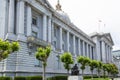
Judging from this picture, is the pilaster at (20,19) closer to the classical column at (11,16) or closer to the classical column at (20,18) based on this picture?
the classical column at (20,18)

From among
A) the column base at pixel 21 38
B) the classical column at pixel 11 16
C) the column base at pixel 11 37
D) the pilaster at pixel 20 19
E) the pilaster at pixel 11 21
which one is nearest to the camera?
the column base at pixel 11 37

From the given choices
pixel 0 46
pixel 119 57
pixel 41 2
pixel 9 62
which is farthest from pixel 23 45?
pixel 119 57

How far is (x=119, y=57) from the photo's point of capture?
148875mm

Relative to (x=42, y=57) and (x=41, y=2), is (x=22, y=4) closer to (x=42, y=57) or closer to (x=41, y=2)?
(x=41, y=2)

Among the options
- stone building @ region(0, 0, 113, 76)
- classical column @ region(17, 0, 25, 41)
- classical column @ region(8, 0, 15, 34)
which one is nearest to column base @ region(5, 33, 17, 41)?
stone building @ region(0, 0, 113, 76)

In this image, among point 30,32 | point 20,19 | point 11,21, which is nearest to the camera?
point 11,21

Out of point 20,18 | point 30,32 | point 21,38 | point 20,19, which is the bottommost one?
point 21,38

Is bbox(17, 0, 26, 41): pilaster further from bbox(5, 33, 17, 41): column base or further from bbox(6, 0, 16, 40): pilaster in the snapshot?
bbox(5, 33, 17, 41): column base

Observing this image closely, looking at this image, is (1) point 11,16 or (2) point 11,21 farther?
(1) point 11,16

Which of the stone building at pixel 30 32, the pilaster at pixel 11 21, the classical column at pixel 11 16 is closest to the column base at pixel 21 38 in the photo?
the stone building at pixel 30 32

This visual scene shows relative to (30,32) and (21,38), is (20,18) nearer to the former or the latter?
(21,38)

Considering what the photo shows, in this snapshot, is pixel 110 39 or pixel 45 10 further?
pixel 110 39

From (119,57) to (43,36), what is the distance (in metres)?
106

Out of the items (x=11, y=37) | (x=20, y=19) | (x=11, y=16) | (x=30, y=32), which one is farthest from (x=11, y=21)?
(x=30, y=32)
